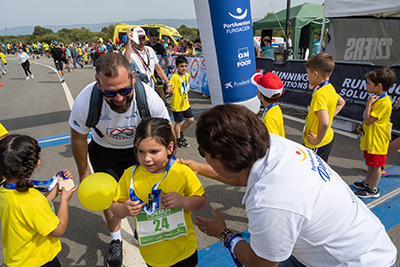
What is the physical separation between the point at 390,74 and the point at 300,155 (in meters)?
2.78

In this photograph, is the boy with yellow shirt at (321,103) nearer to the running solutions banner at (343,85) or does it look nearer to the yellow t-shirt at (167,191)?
the yellow t-shirt at (167,191)

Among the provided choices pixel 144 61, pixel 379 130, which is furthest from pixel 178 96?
pixel 379 130

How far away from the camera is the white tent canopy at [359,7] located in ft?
20.4

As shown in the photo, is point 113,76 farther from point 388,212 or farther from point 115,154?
point 388,212

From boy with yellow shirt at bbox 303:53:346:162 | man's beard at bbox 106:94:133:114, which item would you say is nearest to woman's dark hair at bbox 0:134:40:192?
man's beard at bbox 106:94:133:114

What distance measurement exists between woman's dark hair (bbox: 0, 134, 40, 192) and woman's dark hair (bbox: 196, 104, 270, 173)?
1271mm

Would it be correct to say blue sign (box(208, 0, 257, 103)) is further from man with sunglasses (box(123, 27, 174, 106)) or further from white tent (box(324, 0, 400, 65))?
white tent (box(324, 0, 400, 65))

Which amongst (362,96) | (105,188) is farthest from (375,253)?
(362,96)

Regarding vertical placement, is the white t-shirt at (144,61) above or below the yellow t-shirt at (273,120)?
above

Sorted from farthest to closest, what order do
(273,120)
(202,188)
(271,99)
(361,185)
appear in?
(361,185), (271,99), (273,120), (202,188)

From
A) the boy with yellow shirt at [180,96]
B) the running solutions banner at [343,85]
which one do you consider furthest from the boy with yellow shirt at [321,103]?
the running solutions banner at [343,85]

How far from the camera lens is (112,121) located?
2.19 metres

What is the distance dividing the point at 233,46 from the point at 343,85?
334 cm

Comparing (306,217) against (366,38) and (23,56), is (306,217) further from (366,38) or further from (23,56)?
(23,56)
